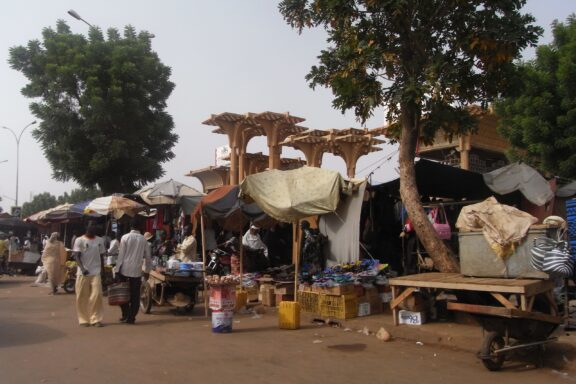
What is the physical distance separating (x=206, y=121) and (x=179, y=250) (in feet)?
46.4

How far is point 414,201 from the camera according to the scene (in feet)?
29.8

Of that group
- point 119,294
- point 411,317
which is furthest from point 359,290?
point 119,294

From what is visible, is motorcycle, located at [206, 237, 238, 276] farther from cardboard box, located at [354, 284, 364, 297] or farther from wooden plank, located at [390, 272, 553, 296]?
wooden plank, located at [390, 272, 553, 296]

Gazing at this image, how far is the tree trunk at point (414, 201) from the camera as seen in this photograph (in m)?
8.70

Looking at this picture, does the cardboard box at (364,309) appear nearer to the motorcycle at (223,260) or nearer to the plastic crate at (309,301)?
the plastic crate at (309,301)

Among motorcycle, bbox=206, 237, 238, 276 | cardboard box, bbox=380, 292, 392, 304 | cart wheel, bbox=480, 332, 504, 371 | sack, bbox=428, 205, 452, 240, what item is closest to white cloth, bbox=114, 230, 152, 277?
motorcycle, bbox=206, 237, 238, 276

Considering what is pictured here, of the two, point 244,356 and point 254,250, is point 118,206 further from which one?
point 244,356

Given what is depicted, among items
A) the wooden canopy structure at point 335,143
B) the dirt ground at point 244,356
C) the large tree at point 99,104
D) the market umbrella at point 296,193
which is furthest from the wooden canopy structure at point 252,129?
the dirt ground at point 244,356

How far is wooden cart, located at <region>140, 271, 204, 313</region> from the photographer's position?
10164 millimetres

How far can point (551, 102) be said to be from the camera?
48.8 feet

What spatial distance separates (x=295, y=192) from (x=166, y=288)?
334 centimetres

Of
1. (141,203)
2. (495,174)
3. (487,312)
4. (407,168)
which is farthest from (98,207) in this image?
(487,312)

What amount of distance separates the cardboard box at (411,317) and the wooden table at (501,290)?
24.3 inches

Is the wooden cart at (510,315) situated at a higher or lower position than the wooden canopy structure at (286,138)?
lower
